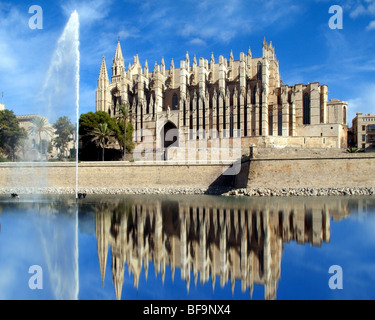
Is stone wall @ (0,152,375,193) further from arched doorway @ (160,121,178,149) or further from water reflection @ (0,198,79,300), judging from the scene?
arched doorway @ (160,121,178,149)

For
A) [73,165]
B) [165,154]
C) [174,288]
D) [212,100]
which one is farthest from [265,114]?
[174,288]

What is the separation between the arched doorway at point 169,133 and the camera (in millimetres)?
43537

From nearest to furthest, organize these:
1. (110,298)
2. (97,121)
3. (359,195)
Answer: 1. (110,298)
2. (359,195)
3. (97,121)

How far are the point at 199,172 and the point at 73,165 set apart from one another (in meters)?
10.9

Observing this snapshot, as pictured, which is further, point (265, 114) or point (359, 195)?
point (265, 114)

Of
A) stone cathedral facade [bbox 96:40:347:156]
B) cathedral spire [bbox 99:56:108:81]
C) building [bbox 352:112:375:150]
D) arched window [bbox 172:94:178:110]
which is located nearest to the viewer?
stone cathedral facade [bbox 96:40:347:156]

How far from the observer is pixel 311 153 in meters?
25.8

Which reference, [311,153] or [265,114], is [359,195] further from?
[265,114]

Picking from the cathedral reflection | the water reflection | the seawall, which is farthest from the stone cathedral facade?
the water reflection

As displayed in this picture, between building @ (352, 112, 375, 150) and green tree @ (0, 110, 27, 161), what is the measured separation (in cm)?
4090

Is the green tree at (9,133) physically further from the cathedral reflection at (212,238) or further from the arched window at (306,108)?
the arched window at (306,108)

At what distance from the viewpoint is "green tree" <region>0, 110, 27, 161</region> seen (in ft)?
130

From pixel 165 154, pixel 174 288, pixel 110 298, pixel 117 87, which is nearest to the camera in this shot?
pixel 110 298

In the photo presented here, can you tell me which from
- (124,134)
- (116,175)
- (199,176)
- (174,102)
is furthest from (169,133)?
(199,176)
